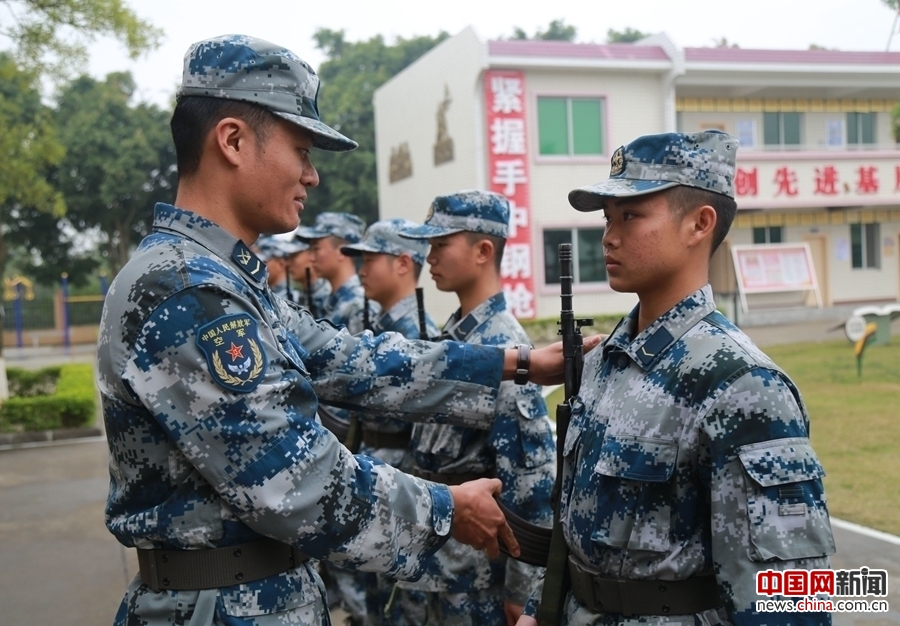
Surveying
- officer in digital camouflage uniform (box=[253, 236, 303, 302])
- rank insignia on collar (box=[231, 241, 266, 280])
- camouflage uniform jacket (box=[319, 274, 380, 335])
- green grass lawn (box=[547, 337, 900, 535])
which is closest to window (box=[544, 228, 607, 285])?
green grass lawn (box=[547, 337, 900, 535])

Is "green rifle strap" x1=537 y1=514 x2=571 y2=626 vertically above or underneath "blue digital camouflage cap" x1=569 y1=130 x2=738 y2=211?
underneath

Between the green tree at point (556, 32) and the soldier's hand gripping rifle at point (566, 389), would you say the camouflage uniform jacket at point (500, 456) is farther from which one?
the green tree at point (556, 32)

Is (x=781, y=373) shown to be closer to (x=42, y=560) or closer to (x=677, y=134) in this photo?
(x=677, y=134)

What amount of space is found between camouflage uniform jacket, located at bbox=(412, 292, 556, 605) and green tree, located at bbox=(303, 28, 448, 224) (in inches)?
977

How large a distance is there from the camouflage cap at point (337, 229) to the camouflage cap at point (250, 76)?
433cm

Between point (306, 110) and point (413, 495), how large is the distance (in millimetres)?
944

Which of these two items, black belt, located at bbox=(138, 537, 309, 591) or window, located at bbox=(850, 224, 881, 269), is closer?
black belt, located at bbox=(138, 537, 309, 591)

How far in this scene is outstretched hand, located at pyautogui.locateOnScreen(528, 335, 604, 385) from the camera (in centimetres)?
271

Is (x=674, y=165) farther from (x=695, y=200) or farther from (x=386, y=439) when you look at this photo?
(x=386, y=439)

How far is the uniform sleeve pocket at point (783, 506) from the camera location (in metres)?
1.70

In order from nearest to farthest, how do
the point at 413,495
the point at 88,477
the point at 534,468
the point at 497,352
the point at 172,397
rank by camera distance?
the point at 172,397 → the point at 413,495 → the point at 497,352 → the point at 534,468 → the point at 88,477

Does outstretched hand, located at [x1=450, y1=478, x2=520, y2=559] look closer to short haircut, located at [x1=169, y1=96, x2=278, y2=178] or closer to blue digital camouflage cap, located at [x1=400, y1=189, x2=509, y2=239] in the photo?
short haircut, located at [x1=169, y1=96, x2=278, y2=178]

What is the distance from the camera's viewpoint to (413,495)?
2014 millimetres

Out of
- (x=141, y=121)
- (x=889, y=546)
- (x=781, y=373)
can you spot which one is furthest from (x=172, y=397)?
(x=141, y=121)
